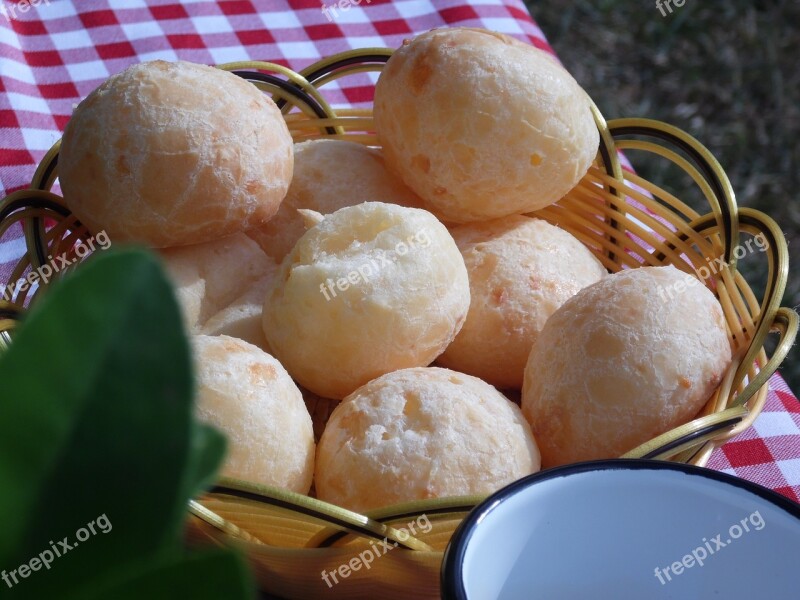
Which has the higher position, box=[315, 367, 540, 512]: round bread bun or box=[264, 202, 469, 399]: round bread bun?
box=[264, 202, 469, 399]: round bread bun

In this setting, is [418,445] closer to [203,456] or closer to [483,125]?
[483,125]

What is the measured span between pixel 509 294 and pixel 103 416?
849mm

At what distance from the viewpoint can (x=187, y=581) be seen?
0.18 meters

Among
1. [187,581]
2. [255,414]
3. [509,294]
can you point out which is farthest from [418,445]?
[187,581]

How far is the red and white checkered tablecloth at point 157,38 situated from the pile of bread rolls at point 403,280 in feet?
1.48

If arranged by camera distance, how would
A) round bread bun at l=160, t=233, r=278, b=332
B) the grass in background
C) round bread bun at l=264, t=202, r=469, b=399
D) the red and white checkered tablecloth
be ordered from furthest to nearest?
the grass in background < the red and white checkered tablecloth < round bread bun at l=160, t=233, r=278, b=332 < round bread bun at l=264, t=202, r=469, b=399

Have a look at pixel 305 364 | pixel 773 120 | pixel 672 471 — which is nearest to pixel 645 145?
pixel 305 364

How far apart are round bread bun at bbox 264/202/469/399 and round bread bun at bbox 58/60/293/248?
0.11 metres

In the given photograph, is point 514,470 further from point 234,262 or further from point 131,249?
point 131,249

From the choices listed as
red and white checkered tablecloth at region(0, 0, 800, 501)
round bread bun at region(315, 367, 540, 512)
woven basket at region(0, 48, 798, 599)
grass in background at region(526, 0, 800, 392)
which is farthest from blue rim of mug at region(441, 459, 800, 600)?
grass in background at region(526, 0, 800, 392)

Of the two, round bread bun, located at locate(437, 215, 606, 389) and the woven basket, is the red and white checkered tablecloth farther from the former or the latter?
round bread bun, located at locate(437, 215, 606, 389)

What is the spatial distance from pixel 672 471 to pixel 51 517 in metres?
0.48

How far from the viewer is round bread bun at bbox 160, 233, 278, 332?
100 centimetres

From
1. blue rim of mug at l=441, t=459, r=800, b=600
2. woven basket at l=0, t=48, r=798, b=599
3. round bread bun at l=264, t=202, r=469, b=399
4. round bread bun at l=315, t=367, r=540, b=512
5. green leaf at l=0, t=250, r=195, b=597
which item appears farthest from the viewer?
round bread bun at l=264, t=202, r=469, b=399
